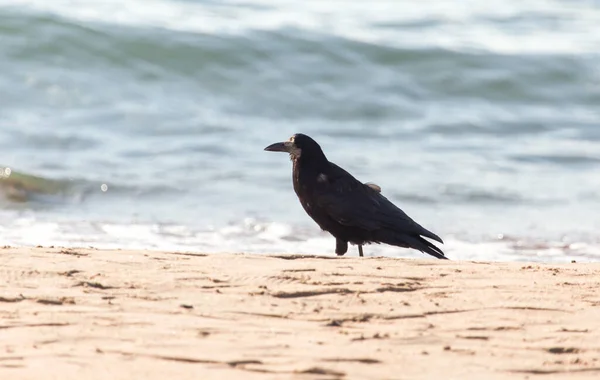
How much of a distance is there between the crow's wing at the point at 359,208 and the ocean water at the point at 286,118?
138 centimetres

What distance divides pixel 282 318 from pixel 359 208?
9.09 ft

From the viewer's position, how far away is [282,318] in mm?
4344

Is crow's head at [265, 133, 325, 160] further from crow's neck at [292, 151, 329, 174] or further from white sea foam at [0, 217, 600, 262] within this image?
white sea foam at [0, 217, 600, 262]

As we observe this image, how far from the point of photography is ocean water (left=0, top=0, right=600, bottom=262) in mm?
9516

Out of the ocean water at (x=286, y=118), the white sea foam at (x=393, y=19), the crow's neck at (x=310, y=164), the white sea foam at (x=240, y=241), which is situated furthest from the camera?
the white sea foam at (x=393, y=19)

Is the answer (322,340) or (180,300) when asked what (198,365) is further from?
(180,300)

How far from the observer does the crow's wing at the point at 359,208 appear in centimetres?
697

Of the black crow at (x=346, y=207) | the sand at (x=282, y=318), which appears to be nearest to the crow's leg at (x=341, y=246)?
the black crow at (x=346, y=207)

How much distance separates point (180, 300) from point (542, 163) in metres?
8.67

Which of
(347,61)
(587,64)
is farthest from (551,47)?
(347,61)

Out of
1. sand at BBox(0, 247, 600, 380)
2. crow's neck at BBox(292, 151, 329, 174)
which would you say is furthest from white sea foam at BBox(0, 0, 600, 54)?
sand at BBox(0, 247, 600, 380)

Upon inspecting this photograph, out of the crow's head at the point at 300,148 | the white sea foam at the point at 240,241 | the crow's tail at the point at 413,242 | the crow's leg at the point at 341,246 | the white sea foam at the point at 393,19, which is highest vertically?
the white sea foam at the point at 393,19

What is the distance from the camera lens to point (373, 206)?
7062mm

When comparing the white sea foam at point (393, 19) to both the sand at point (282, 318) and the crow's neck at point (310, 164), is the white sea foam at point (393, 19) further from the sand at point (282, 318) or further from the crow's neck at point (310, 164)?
the sand at point (282, 318)
